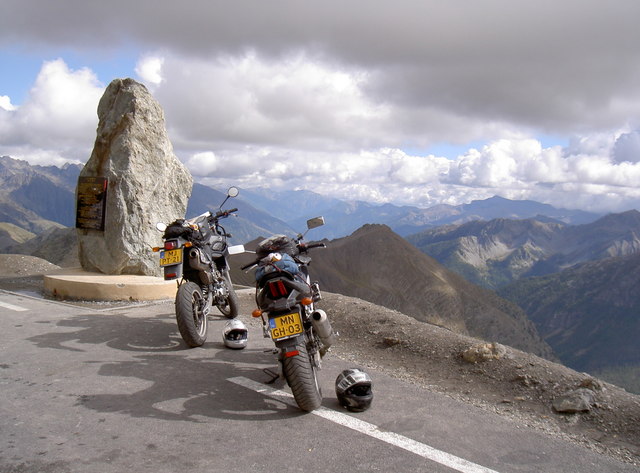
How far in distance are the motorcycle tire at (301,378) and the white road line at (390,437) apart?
197mm

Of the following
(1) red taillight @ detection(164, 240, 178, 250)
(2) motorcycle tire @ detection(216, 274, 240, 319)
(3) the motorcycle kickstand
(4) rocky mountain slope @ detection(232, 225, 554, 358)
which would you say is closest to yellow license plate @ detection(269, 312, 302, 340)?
(3) the motorcycle kickstand

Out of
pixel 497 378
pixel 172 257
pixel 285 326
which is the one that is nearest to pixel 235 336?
pixel 172 257

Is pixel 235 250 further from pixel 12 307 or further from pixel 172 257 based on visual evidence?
pixel 12 307

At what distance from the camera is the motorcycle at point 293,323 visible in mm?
4406

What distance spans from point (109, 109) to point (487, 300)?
108477 mm

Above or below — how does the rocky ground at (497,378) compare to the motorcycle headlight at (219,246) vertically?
below

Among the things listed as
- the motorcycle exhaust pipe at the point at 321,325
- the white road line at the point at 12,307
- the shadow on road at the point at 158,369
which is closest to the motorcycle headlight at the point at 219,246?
the shadow on road at the point at 158,369

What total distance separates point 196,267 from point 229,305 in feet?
4.69

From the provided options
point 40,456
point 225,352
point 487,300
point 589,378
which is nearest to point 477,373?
point 589,378

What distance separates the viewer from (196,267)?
671 centimetres

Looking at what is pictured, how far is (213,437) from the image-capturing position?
396 cm

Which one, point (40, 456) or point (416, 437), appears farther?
point (416, 437)

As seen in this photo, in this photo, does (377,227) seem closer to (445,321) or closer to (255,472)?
(445,321)

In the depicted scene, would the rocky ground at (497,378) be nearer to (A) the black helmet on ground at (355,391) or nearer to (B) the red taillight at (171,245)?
(A) the black helmet on ground at (355,391)
